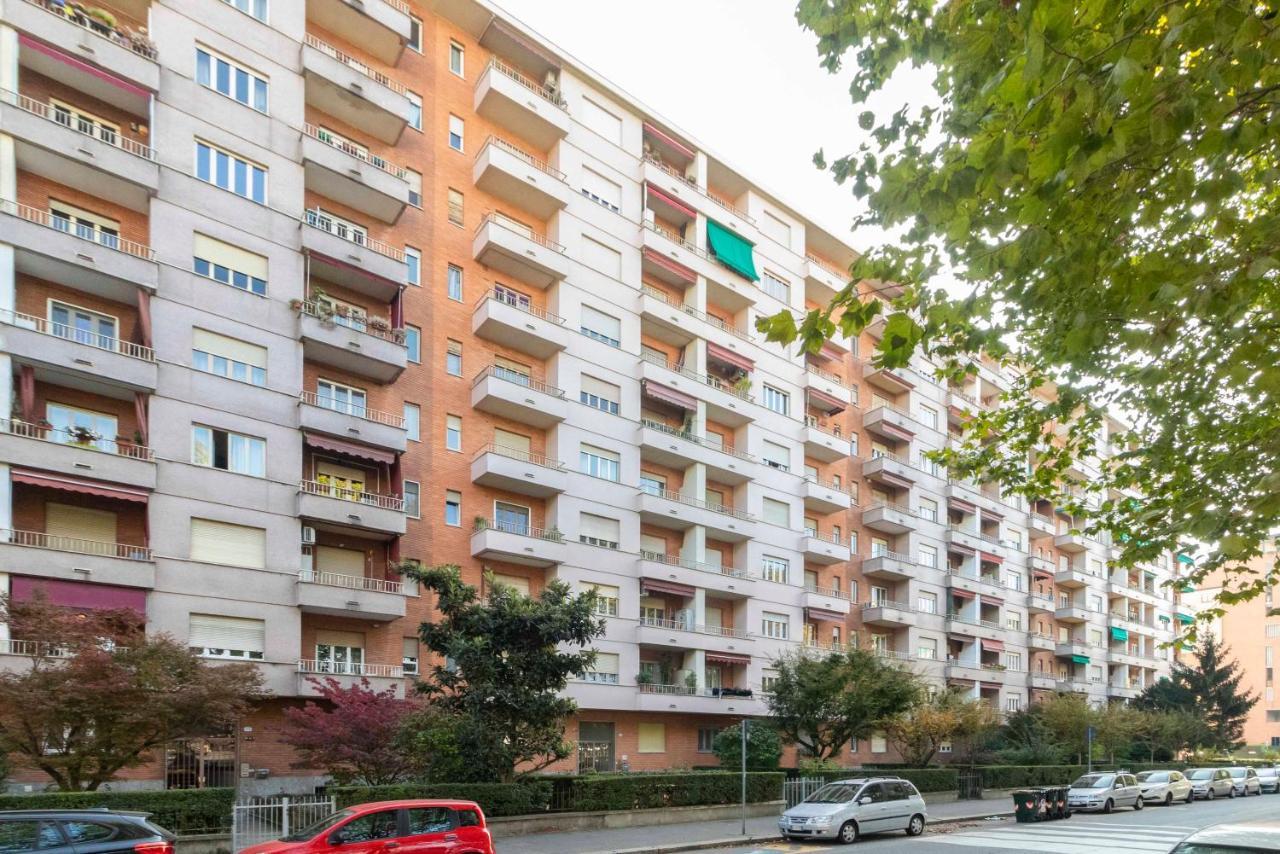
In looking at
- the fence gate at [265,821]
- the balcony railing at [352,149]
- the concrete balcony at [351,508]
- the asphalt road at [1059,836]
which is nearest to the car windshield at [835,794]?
the asphalt road at [1059,836]

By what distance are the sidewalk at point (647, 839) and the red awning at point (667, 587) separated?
34.2 feet

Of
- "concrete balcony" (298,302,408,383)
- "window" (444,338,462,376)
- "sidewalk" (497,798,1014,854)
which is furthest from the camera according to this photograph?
"window" (444,338,462,376)

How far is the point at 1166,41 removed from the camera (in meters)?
4.86

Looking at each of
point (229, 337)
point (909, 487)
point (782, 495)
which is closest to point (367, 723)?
point (229, 337)

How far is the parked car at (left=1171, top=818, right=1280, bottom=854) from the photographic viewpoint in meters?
7.55

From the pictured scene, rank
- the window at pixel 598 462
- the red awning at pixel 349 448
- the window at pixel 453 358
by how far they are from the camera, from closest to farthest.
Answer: the red awning at pixel 349 448
the window at pixel 453 358
the window at pixel 598 462

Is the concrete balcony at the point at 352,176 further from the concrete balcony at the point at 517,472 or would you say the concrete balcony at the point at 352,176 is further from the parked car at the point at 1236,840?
the parked car at the point at 1236,840

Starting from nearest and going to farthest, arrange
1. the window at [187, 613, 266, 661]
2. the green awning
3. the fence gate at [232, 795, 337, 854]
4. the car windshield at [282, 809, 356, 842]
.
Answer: the car windshield at [282, 809, 356, 842], the fence gate at [232, 795, 337, 854], the window at [187, 613, 266, 661], the green awning

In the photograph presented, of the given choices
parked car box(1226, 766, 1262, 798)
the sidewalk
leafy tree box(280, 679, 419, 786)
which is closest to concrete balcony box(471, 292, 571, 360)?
leafy tree box(280, 679, 419, 786)

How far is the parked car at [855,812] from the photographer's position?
64.8ft

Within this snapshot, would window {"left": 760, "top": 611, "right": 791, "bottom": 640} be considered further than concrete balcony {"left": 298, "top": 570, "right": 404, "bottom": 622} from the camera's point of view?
Yes

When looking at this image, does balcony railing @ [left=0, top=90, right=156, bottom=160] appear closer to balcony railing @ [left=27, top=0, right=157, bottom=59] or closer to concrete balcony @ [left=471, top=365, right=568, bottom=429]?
balcony railing @ [left=27, top=0, right=157, bottom=59]

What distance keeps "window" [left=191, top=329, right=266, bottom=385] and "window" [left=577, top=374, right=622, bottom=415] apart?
11.6 metres

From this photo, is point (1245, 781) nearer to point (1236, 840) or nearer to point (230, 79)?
point (1236, 840)
